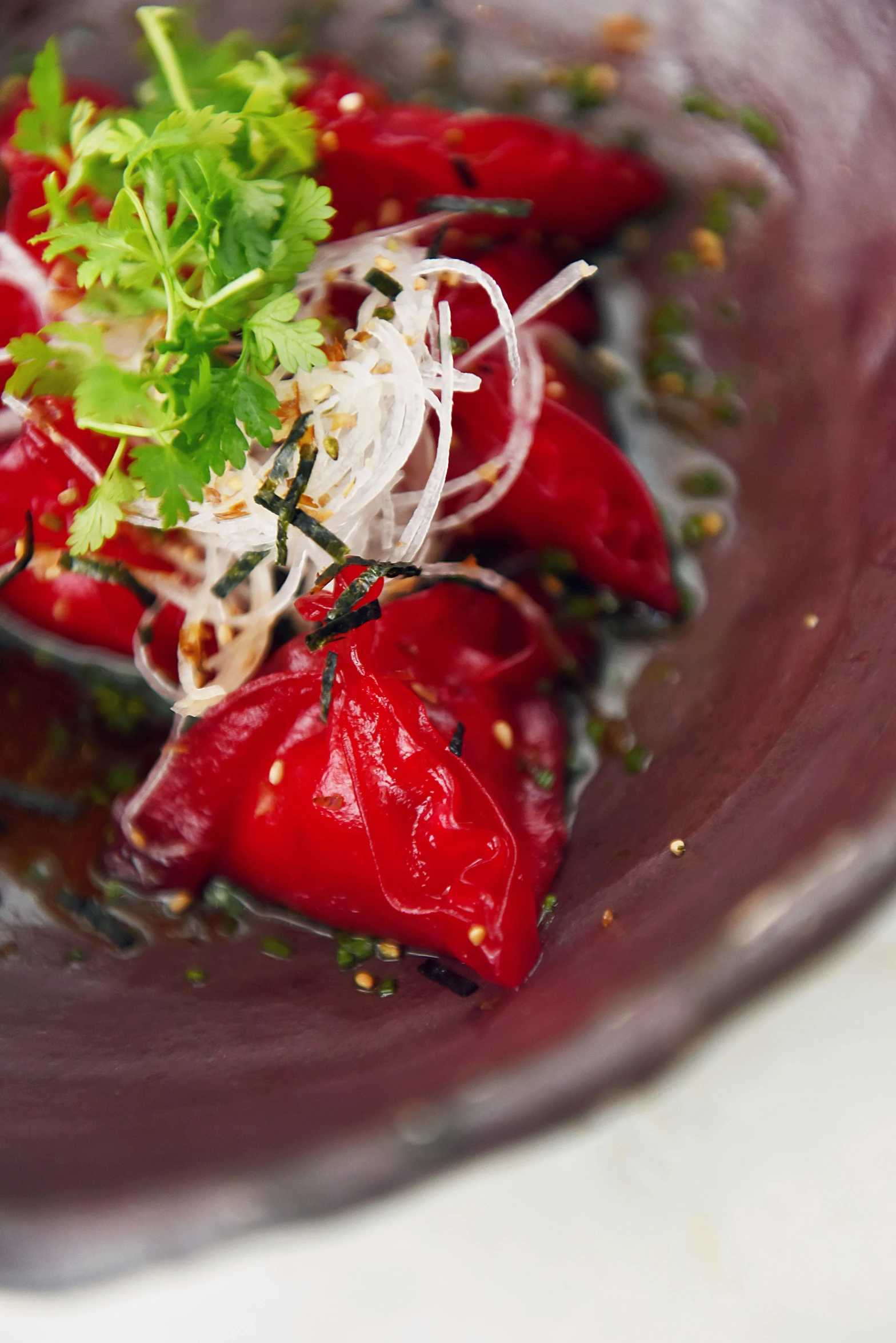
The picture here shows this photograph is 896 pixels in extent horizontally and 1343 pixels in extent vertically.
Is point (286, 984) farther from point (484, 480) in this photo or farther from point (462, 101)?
point (462, 101)

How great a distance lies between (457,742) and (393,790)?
0.33ft

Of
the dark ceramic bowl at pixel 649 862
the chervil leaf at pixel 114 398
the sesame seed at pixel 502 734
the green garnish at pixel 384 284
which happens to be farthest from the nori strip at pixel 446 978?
the green garnish at pixel 384 284

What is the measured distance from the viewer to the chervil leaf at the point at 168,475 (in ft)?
3.91

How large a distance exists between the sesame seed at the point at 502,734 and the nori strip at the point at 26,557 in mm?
687

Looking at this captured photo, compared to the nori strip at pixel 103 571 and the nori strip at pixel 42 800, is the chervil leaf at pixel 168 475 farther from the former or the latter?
→ the nori strip at pixel 42 800

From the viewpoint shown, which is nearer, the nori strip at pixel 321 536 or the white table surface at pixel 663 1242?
the nori strip at pixel 321 536

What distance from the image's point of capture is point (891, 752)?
1.02 metres

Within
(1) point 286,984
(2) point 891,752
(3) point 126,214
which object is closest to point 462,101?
(3) point 126,214

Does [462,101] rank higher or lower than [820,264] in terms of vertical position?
lower

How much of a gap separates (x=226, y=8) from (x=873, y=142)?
115 cm

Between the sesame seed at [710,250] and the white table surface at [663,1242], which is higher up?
the sesame seed at [710,250]

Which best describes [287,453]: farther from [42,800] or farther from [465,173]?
[42,800]

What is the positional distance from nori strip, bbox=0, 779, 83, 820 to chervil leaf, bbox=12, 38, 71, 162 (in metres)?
0.88

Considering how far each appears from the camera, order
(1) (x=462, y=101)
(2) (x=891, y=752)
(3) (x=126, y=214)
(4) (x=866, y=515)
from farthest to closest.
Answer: (1) (x=462, y=101), (4) (x=866, y=515), (3) (x=126, y=214), (2) (x=891, y=752)
